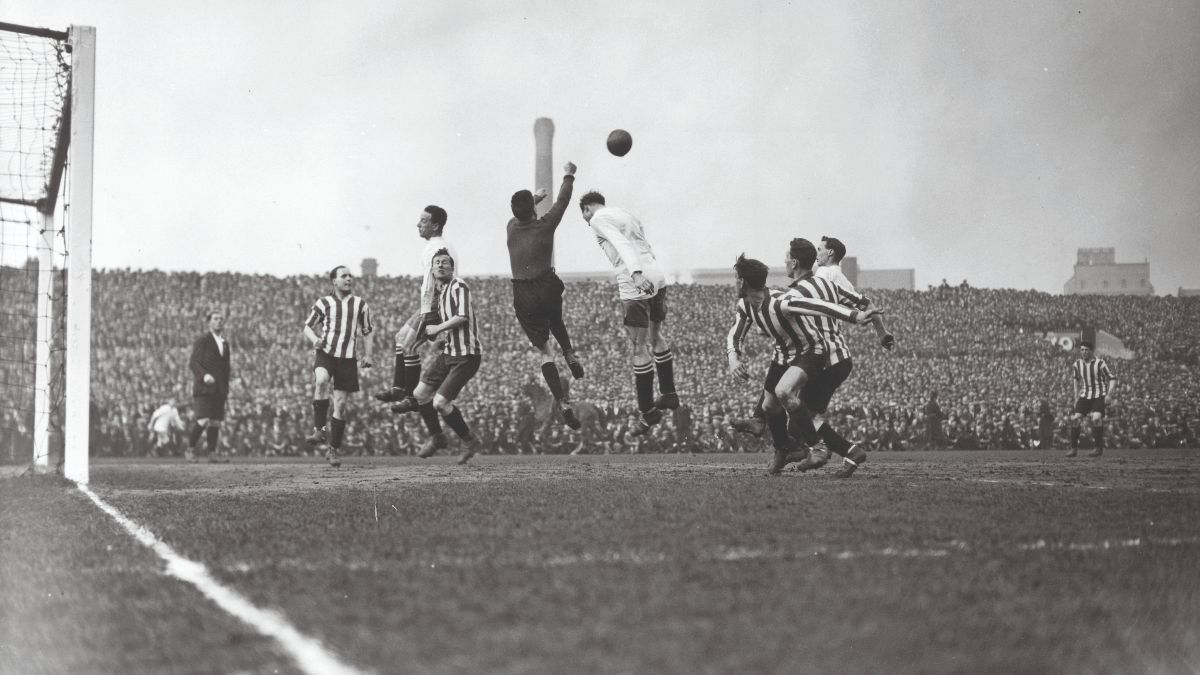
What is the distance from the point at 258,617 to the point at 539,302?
588cm

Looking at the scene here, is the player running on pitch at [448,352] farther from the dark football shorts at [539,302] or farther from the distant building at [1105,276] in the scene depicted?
the distant building at [1105,276]

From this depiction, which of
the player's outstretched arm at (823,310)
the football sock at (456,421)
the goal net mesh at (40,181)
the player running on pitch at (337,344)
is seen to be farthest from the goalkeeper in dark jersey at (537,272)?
the goal net mesh at (40,181)

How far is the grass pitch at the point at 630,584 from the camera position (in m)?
2.39

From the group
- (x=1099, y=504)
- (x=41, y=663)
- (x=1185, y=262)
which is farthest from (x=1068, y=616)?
(x=1185, y=262)

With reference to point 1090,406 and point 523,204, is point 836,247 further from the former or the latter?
point 1090,406

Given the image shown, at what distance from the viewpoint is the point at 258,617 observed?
2.76 metres

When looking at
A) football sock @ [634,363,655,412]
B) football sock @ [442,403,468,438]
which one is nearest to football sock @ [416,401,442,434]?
football sock @ [442,403,468,438]

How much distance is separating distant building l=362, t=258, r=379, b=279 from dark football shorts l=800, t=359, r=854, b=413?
67.3ft

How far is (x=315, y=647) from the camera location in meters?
2.44

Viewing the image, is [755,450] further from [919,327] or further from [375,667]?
[375,667]

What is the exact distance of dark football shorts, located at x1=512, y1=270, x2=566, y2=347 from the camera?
8555 mm

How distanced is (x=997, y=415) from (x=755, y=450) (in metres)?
4.67

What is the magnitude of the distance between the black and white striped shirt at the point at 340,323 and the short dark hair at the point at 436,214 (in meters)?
1.61

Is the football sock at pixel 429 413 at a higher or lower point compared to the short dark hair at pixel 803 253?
lower
